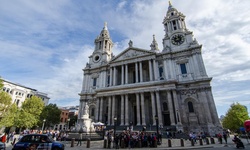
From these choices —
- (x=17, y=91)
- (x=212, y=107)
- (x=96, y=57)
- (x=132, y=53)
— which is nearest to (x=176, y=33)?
(x=132, y=53)

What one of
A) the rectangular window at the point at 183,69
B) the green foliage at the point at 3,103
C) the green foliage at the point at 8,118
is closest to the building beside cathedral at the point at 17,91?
the green foliage at the point at 8,118

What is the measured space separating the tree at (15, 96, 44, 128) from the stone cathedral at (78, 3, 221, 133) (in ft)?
40.5

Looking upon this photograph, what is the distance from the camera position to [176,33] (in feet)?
121

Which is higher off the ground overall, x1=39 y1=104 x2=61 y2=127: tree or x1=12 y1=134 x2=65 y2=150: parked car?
x1=39 y1=104 x2=61 y2=127: tree

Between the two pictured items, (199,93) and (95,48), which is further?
(95,48)

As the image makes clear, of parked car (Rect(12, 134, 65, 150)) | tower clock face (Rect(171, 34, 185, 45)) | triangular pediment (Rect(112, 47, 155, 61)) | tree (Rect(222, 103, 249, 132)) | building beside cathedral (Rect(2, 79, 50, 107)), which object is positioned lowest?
parked car (Rect(12, 134, 65, 150))

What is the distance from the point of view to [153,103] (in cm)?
2867

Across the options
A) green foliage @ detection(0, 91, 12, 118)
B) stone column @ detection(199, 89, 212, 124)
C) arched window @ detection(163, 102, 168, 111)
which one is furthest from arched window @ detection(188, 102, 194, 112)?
green foliage @ detection(0, 91, 12, 118)

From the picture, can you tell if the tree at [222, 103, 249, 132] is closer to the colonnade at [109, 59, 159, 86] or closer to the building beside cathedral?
the colonnade at [109, 59, 159, 86]

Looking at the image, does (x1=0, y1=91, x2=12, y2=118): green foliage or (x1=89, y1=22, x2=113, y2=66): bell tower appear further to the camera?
(x1=89, y1=22, x2=113, y2=66): bell tower

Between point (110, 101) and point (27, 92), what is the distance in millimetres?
33742

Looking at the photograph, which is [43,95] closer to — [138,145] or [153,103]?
[153,103]

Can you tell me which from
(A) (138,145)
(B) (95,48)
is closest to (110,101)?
(A) (138,145)

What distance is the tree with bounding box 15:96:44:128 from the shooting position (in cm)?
3346
